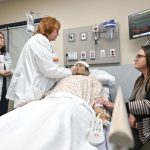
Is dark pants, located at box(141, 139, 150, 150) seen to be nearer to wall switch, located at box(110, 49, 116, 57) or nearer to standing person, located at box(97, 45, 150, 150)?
standing person, located at box(97, 45, 150, 150)

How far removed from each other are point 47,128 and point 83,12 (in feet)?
8.54

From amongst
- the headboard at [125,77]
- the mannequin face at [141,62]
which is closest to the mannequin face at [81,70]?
the headboard at [125,77]

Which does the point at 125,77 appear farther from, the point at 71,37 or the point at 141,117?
the point at 141,117

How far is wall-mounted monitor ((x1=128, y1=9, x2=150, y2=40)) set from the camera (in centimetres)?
286

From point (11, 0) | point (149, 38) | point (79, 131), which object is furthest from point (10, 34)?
point (79, 131)

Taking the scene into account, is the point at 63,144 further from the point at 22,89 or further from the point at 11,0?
the point at 11,0

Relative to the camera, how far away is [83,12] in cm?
346

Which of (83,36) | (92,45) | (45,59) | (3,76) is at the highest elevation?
(83,36)

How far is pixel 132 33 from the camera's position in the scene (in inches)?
118

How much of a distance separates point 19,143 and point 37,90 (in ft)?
4.21

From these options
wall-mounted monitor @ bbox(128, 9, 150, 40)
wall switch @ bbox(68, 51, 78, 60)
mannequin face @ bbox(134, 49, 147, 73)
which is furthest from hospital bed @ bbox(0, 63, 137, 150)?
wall switch @ bbox(68, 51, 78, 60)

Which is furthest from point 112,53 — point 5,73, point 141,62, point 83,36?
point 5,73

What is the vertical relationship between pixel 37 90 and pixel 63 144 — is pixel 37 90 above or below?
above

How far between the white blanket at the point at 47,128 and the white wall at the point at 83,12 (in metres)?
1.93
